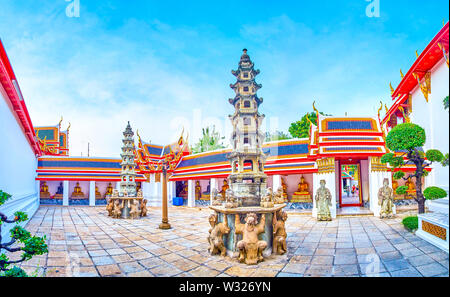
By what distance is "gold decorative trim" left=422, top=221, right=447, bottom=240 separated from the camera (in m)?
2.37

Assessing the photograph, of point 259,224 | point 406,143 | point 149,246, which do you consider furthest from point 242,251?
point 406,143

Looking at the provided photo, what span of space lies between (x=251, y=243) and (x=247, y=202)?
128 centimetres

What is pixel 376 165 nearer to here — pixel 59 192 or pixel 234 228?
pixel 234 228

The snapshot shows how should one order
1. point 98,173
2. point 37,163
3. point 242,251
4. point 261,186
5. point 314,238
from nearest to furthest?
point 242,251
point 261,186
point 314,238
point 37,163
point 98,173

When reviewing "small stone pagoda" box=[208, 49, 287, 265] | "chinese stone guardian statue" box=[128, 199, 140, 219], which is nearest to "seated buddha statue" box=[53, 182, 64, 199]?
"chinese stone guardian statue" box=[128, 199, 140, 219]

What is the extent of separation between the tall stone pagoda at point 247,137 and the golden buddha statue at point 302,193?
8.29 metres

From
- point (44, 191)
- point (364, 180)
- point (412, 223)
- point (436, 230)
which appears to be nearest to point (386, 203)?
point (364, 180)

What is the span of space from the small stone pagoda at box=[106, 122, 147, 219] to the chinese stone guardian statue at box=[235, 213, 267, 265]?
357 inches

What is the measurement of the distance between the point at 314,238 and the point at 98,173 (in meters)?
19.7

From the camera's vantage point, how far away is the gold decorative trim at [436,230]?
7.78 feet

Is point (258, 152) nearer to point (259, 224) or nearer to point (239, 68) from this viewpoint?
point (259, 224)

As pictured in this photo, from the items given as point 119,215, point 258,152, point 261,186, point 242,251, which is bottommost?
point 119,215

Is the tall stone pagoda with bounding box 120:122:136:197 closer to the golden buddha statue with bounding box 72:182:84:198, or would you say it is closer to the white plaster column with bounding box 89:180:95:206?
the white plaster column with bounding box 89:180:95:206
